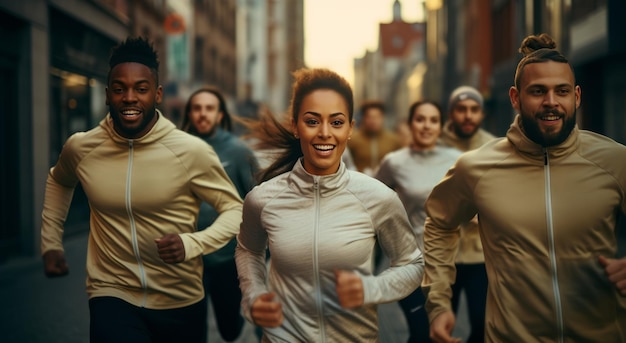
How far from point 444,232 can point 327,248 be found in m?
0.80

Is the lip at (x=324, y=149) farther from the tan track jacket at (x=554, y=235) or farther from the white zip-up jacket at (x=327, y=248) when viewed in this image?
the tan track jacket at (x=554, y=235)

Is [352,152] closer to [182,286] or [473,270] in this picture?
[473,270]

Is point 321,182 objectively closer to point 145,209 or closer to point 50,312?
point 145,209

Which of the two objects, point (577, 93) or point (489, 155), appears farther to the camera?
point (489, 155)

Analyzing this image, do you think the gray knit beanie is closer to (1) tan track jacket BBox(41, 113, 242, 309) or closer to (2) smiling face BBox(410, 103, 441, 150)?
(2) smiling face BBox(410, 103, 441, 150)

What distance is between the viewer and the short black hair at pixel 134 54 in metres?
4.44

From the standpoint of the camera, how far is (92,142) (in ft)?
15.0

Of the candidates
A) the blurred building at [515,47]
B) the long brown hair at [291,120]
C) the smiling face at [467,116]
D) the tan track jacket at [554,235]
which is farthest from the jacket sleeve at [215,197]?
the blurred building at [515,47]

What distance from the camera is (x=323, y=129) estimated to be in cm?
355

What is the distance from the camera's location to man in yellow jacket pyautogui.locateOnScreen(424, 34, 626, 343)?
3.44 meters

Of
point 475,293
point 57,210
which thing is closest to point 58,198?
point 57,210

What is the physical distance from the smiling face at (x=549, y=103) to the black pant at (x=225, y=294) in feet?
10.5

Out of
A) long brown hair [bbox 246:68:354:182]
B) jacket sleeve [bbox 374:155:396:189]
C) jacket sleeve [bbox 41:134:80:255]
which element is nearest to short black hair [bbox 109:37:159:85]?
jacket sleeve [bbox 41:134:80:255]

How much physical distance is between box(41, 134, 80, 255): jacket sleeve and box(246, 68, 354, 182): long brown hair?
1031 millimetres
